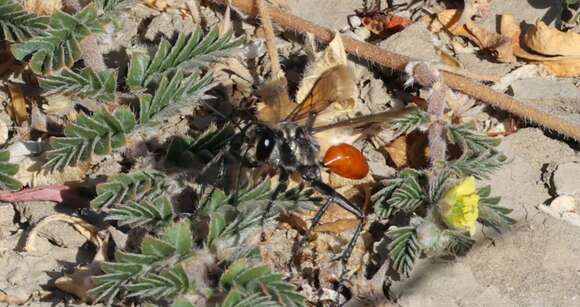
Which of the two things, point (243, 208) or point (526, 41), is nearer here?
point (243, 208)

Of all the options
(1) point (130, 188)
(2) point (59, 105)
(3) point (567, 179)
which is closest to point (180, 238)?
(1) point (130, 188)

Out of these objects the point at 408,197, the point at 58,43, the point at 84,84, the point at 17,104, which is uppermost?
the point at 58,43

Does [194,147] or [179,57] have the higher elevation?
[179,57]

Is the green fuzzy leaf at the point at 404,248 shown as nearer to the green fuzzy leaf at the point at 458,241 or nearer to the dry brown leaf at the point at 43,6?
the green fuzzy leaf at the point at 458,241

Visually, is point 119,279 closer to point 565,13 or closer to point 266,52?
point 266,52

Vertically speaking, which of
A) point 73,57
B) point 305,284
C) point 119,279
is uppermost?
point 73,57

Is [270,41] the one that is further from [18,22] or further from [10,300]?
[10,300]

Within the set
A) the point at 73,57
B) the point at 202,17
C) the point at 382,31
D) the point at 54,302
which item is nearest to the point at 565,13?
the point at 382,31
